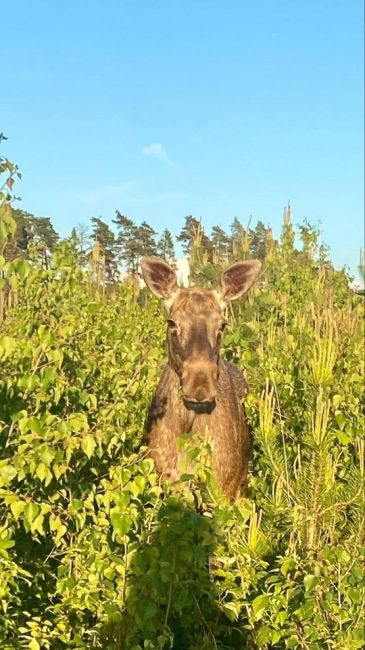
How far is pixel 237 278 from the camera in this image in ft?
22.8

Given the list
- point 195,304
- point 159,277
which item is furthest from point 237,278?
point 195,304

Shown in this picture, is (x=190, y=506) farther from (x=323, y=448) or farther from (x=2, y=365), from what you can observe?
(x=2, y=365)

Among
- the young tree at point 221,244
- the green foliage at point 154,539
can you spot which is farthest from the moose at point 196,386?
the young tree at point 221,244

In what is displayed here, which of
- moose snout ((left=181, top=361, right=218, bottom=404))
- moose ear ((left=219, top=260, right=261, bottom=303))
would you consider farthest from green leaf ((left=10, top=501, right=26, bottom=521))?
moose ear ((left=219, top=260, right=261, bottom=303))

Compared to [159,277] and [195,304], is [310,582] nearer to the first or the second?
[195,304]

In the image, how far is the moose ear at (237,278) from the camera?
6.85 metres

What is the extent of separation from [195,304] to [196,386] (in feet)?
3.44

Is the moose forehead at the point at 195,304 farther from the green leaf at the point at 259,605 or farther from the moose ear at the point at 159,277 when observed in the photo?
the green leaf at the point at 259,605

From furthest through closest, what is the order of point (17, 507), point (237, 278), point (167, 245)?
point (167, 245), point (237, 278), point (17, 507)

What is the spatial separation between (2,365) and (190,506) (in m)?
2.00

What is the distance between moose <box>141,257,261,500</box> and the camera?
18.2ft

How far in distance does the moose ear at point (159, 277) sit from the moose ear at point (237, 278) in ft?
1.78

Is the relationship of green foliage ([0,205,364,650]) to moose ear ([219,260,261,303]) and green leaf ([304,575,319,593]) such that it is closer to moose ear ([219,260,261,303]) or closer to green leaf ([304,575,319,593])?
green leaf ([304,575,319,593])

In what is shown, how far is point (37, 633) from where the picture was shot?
11.5 feet
